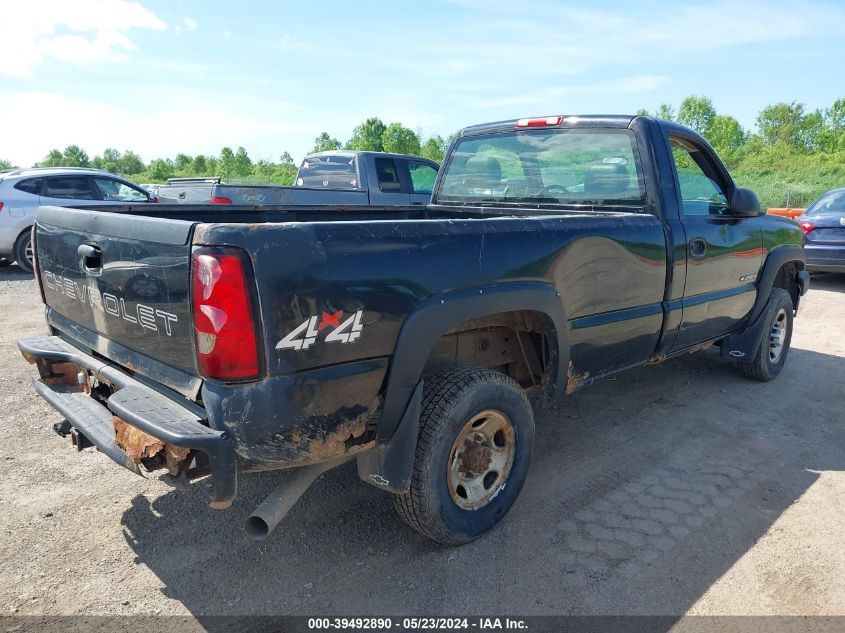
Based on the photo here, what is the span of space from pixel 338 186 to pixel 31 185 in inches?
198

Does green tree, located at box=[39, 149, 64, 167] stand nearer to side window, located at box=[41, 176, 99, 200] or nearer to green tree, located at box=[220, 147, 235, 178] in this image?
green tree, located at box=[220, 147, 235, 178]

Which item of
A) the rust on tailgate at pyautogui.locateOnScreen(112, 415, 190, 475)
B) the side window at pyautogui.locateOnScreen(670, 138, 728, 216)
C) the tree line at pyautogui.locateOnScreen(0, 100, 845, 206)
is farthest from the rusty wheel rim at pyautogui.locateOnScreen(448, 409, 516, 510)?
the tree line at pyautogui.locateOnScreen(0, 100, 845, 206)

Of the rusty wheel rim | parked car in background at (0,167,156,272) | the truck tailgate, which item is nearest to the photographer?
the truck tailgate

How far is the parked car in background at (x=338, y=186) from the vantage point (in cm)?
878

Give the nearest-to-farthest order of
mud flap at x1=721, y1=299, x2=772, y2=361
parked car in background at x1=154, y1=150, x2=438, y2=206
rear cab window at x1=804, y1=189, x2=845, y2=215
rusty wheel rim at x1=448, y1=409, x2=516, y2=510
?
rusty wheel rim at x1=448, y1=409, x2=516, y2=510 → mud flap at x1=721, y1=299, x2=772, y2=361 → parked car in background at x1=154, y1=150, x2=438, y2=206 → rear cab window at x1=804, y1=189, x2=845, y2=215

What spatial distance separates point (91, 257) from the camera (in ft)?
8.53

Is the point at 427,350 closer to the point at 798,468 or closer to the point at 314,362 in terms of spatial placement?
the point at 314,362

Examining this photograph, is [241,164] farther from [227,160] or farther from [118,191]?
[118,191]

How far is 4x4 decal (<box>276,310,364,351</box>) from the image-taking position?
2072 mm

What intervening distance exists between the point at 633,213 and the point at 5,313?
735cm

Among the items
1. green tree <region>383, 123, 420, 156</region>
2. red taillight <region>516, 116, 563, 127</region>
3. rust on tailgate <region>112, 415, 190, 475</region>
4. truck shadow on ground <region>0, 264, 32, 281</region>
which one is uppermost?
green tree <region>383, 123, 420, 156</region>

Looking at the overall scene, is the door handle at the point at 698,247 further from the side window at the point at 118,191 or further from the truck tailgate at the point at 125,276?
the side window at the point at 118,191

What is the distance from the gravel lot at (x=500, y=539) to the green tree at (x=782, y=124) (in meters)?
75.5

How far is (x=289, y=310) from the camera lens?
6.73 ft
